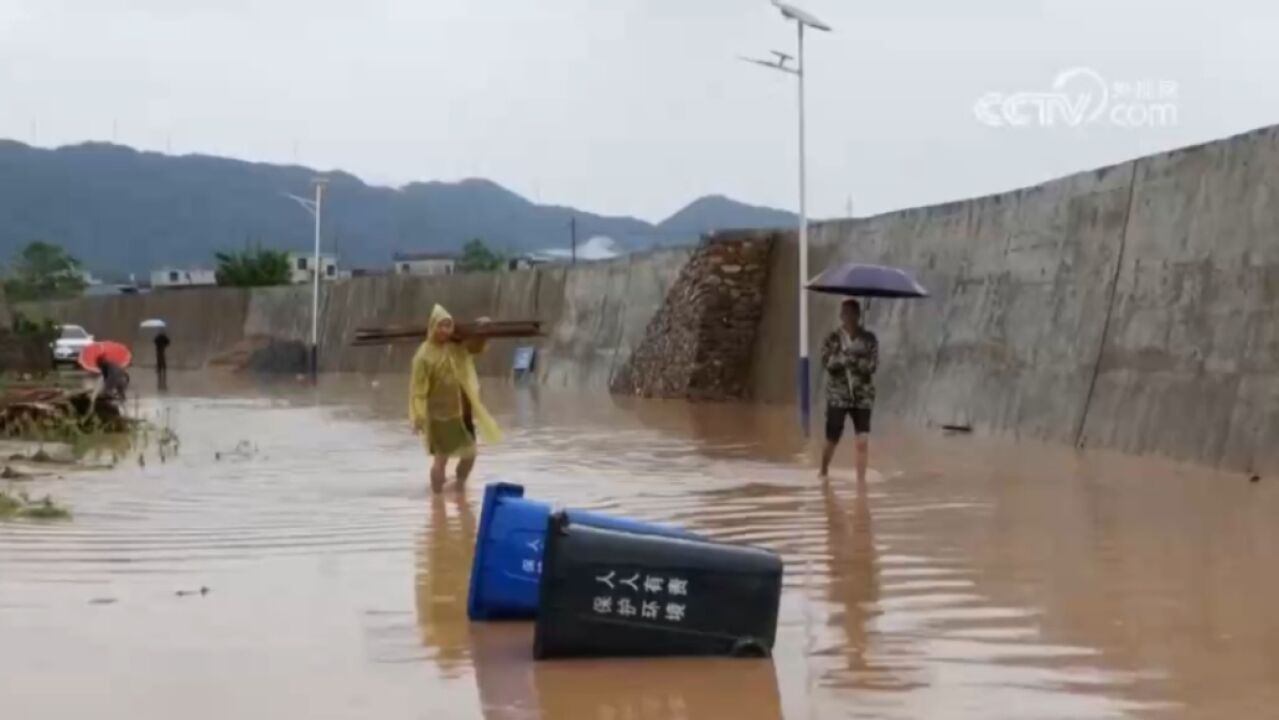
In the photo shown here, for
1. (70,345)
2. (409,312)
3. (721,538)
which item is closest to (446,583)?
(721,538)

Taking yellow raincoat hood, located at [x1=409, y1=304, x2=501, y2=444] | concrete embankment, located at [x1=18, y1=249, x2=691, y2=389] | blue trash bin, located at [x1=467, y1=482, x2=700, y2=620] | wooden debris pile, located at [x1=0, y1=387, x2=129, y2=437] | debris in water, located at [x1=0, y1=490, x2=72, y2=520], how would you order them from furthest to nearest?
1. concrete embankment, located at [x1=18, y1=249, x2=691, y2=389]
2. wooden debris pile, located at [x1=0, y1=387, x2=129, y2=437]
3. yellow raincoat hood, located at [x1=409, y1=304, x2=501, y2=444]
4. debris in water, located at [x1=0, y1=490, x2=72, y2=520]
5. blue trash bin, located at [x1=467, y1=482, x2=700, y2=620]

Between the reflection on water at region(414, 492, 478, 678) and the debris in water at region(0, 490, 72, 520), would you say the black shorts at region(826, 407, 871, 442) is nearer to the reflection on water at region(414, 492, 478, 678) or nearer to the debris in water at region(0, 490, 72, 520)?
the reflection on water at region(414, 492, 478, 678)

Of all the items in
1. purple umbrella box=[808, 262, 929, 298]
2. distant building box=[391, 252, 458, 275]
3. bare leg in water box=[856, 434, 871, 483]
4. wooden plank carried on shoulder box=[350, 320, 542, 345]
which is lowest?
bare leg in water box=[856, 434, 871, 483]

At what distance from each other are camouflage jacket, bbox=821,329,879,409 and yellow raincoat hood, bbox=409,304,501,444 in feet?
8.35

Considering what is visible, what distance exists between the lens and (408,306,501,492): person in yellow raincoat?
12.0 meters

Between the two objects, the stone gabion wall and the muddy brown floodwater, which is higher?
Result: the stone gabion wall

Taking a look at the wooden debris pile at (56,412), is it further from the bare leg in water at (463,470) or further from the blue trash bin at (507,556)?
the blue trash bin at (507,556)

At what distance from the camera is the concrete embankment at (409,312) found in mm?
31342

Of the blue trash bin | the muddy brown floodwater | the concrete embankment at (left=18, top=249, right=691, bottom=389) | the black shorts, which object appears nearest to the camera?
the muddy brown floodwater

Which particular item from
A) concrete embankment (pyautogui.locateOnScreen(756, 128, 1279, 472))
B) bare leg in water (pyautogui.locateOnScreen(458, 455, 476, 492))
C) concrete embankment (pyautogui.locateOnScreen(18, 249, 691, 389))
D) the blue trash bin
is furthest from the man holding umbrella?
concrete embankment (pyautogui.locateOnScreen(18, 249, 691, 389))

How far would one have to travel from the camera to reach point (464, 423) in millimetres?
12273

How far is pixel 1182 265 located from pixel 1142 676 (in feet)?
27.2

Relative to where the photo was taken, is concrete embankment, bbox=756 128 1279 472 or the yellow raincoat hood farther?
concrete embankment, bbox=756 128 1279 472

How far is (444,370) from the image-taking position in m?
12.1
